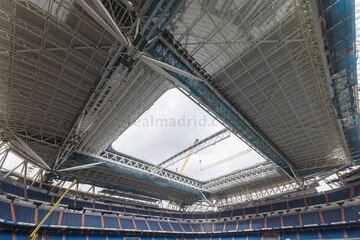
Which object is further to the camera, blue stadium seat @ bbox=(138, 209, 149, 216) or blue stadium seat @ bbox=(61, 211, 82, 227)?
blue stadium seat @ bbox=(138, 209, 149, 216)

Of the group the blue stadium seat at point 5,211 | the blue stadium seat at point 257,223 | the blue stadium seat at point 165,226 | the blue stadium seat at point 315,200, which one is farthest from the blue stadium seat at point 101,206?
the blue stadium seat at point 315,200

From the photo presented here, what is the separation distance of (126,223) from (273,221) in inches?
1115

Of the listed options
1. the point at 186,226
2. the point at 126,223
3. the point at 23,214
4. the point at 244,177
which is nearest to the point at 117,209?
the point at 126,223

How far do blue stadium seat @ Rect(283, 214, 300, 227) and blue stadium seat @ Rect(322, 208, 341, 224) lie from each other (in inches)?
178

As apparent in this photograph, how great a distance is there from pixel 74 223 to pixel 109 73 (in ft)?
96.2

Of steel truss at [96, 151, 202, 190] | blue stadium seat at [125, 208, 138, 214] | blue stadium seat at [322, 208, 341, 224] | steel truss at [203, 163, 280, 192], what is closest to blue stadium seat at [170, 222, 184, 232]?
blue stadium seat at [125, 208, 138, 214]

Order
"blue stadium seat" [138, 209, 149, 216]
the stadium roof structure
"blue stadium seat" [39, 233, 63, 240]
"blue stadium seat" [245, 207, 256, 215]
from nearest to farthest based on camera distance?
the stadium roof structure, "blue stadium seat" [39, 233, 63, 240], "blue stadium seat" [245, 207, 256, 215], "blue stadium seat" [138, 209, 149, 216]

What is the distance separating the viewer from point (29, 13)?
1245 cm

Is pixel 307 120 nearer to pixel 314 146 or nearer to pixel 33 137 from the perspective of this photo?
pixel 314 146

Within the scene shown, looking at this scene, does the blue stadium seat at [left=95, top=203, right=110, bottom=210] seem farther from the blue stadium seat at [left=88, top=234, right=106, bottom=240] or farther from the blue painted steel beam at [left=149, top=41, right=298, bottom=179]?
the blue painted steel beam at [left=149, top=41, right=298, bottom=179]

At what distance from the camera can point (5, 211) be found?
27.1m

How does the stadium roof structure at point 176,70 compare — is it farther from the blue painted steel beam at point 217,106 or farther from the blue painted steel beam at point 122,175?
the blue painted steel beam at point 122,175

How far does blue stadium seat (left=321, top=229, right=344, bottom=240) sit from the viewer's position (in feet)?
104

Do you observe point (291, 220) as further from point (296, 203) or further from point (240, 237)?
point (240, 237)
